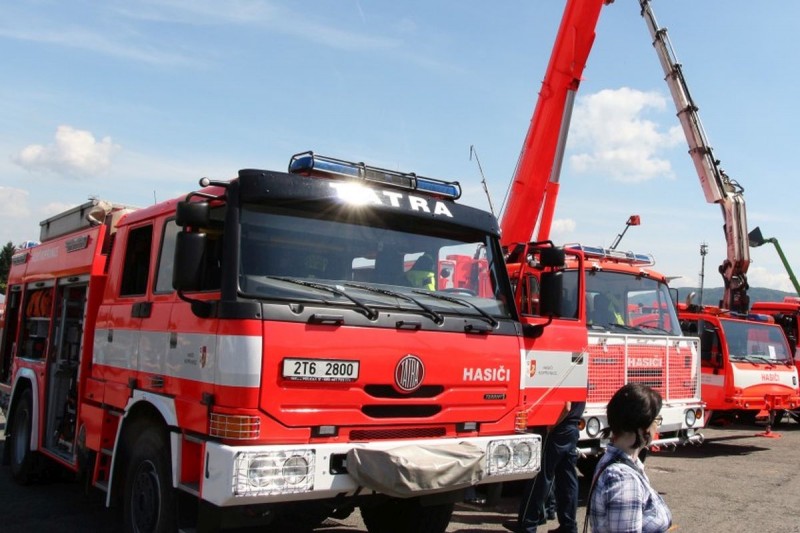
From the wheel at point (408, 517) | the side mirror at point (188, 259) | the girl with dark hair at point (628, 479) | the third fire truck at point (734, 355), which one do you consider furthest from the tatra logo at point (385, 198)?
the third fire truck at point (734, 355)

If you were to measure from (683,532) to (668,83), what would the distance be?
38.6ft

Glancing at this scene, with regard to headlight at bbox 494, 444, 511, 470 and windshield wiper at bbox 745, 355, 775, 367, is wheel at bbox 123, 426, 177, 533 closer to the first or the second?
headlight at bbox 494, 444, 511, 470

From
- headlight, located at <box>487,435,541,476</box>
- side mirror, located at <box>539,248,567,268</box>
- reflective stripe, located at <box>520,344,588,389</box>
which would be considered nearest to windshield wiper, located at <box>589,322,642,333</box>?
reflective stripe, located at <box>520,344,588,389</box>

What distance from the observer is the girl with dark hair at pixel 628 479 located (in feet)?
9.03

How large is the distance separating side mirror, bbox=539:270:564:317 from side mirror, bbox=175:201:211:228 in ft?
8.74

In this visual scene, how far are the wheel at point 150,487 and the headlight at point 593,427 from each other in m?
4.42

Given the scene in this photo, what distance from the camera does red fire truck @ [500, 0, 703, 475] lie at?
6754mm

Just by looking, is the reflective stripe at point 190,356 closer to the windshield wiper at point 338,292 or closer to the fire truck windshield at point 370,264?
the fire truck windshield at point 370,264

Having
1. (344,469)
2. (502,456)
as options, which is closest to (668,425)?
(502,456)

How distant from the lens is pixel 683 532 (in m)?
6.61

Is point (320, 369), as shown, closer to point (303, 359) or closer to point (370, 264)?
point (303, 359)

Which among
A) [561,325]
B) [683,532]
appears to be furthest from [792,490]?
[561,325]

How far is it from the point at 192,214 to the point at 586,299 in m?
5.30

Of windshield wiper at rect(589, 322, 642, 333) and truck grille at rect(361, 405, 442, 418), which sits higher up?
windshield wiper at rect(589, 322, 642, 333)
